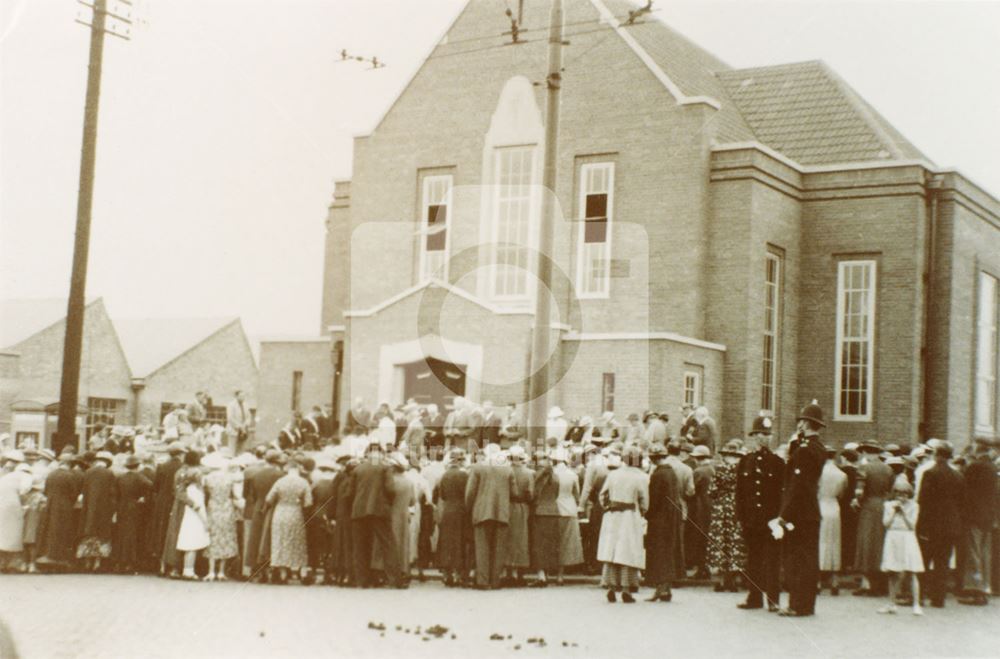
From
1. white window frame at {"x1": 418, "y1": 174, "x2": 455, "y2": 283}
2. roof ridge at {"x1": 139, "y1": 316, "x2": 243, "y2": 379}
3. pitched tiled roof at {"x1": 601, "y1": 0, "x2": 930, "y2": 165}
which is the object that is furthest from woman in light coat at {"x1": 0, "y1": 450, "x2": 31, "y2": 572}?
roof ridge at {"x1": 139, "y1": 316, "x2": 243, "y2": 379}

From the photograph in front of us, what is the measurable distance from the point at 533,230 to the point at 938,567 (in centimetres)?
1649

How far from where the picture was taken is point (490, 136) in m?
30.4

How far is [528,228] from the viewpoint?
29812mm

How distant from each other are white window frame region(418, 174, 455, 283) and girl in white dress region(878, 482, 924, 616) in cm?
1725

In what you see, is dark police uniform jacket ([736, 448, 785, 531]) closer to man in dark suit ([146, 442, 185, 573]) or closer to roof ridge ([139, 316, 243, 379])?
man in dark suit ([146, 442, 185, 573])

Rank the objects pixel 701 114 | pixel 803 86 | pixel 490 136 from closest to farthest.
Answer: pixel 701 114, pixel 490 136, pixel 803 86

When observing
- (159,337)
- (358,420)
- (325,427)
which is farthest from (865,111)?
(159,337)

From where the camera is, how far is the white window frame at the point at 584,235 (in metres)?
29.1

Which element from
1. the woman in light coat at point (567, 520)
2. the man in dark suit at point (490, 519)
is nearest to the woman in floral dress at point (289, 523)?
the man in dark suit at point (490, 519)

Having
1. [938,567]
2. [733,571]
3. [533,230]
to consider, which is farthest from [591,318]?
[938,567]

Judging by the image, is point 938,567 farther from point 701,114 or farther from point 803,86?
point 803,86

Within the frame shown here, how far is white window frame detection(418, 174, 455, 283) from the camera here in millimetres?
30953

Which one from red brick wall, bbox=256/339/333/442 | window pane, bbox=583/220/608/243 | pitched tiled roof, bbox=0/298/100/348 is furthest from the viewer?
pitched tiled roof, bbox=0/298/100/348

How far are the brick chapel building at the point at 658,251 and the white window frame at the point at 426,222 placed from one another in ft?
0.14
